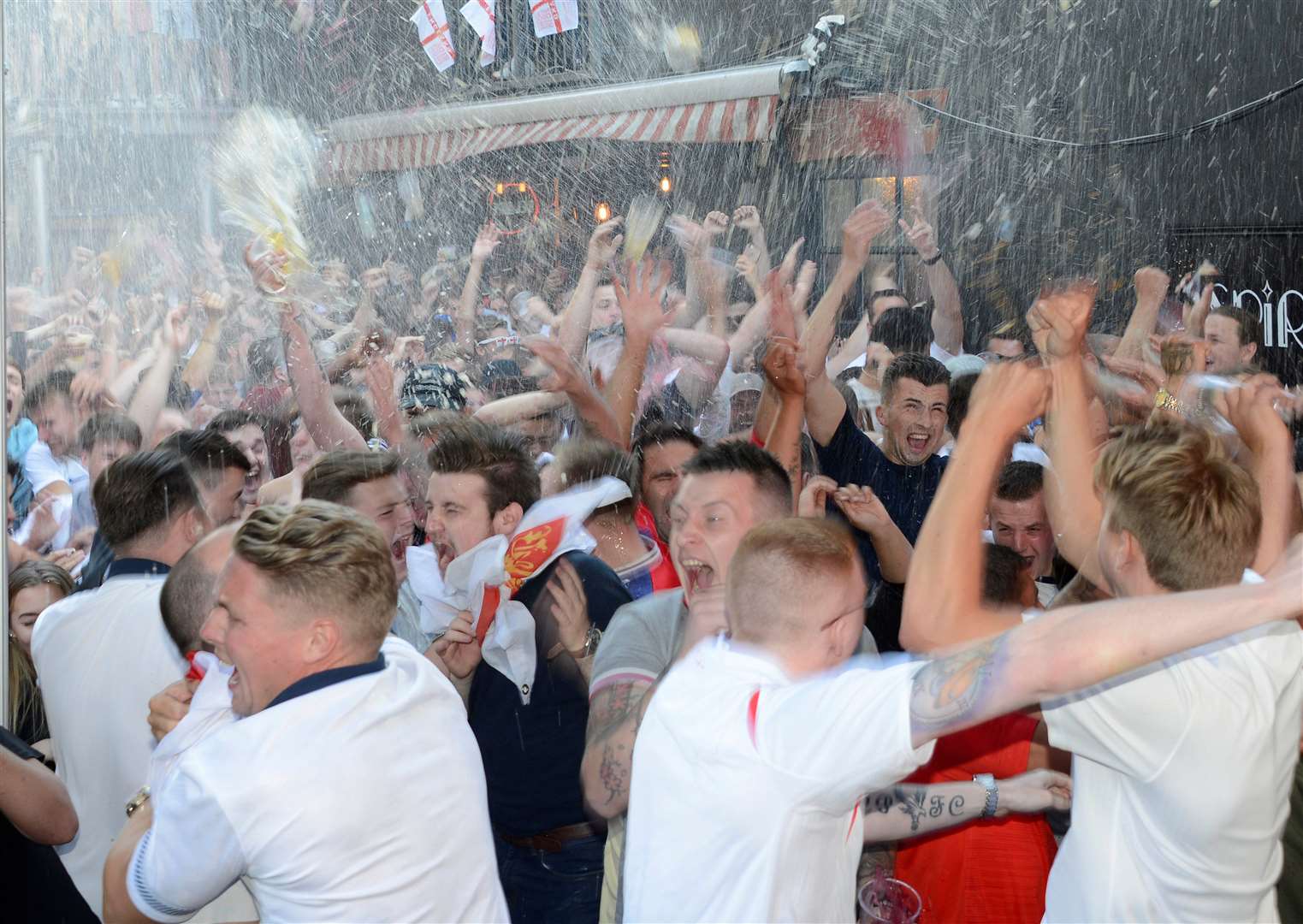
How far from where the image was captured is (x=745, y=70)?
1.82 meters

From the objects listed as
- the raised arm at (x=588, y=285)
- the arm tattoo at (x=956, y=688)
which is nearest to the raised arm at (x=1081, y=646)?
the arm tattoo at (x=956, y=688)

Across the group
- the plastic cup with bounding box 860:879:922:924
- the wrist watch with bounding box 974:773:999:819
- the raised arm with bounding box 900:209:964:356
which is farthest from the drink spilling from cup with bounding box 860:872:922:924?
the raised arm with bounding box 900:209:964:356

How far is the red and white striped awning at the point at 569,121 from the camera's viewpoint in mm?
1769

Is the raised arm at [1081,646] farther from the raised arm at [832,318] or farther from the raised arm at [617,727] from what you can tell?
the raised arm at [832,318]

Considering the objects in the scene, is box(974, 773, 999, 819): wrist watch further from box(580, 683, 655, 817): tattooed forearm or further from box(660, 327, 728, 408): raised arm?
box(660, 327, 728, 408): raised arm

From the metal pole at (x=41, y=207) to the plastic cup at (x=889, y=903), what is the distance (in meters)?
1.27

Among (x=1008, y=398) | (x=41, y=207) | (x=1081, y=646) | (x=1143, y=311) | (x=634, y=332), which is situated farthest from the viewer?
(x=1143, y=311)

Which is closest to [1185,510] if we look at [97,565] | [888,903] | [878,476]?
[888,903]

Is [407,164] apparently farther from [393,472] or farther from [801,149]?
[801,149]

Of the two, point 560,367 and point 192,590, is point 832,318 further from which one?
point 192,590

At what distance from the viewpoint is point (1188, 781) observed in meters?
0.96

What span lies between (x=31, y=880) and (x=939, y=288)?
171 centimetres

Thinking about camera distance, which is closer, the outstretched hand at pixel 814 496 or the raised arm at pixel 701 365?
the outstretched hand at pixel 814 496

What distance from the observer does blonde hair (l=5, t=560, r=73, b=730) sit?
1.63 m
